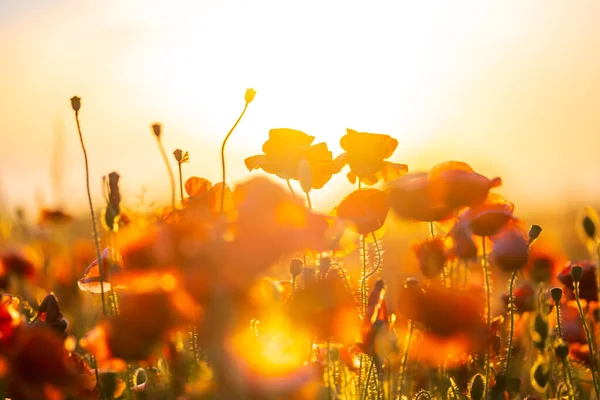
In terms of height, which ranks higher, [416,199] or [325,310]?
[416,199]

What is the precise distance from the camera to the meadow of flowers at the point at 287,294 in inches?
39.2

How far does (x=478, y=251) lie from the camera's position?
6.31 feet

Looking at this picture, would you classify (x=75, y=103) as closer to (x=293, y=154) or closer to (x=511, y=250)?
(x=293, y=154)

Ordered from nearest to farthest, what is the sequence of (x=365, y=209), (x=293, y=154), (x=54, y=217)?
(x=365, y=209) < (x=293, y=154) < (x=54, y=217)

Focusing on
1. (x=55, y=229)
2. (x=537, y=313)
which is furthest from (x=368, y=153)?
(x=55, y=229)

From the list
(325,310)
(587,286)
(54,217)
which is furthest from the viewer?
(54,217)

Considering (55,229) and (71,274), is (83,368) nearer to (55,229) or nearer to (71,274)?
(71,274)

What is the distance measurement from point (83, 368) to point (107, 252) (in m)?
0.24

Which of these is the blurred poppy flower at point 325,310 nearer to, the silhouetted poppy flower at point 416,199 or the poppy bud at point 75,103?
the silhouetted poppy flower at point 416,199

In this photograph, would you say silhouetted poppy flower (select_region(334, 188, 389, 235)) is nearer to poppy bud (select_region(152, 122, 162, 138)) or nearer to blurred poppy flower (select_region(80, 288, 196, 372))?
poppy bud (select_region(152, 122, 162, 138))

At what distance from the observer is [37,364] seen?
41.8 inches

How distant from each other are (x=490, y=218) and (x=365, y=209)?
0.88 ft

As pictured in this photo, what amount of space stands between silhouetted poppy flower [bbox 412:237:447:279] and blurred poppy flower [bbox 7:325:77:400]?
2.82 feet

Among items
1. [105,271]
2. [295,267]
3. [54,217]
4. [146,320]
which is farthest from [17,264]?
[54,217]
